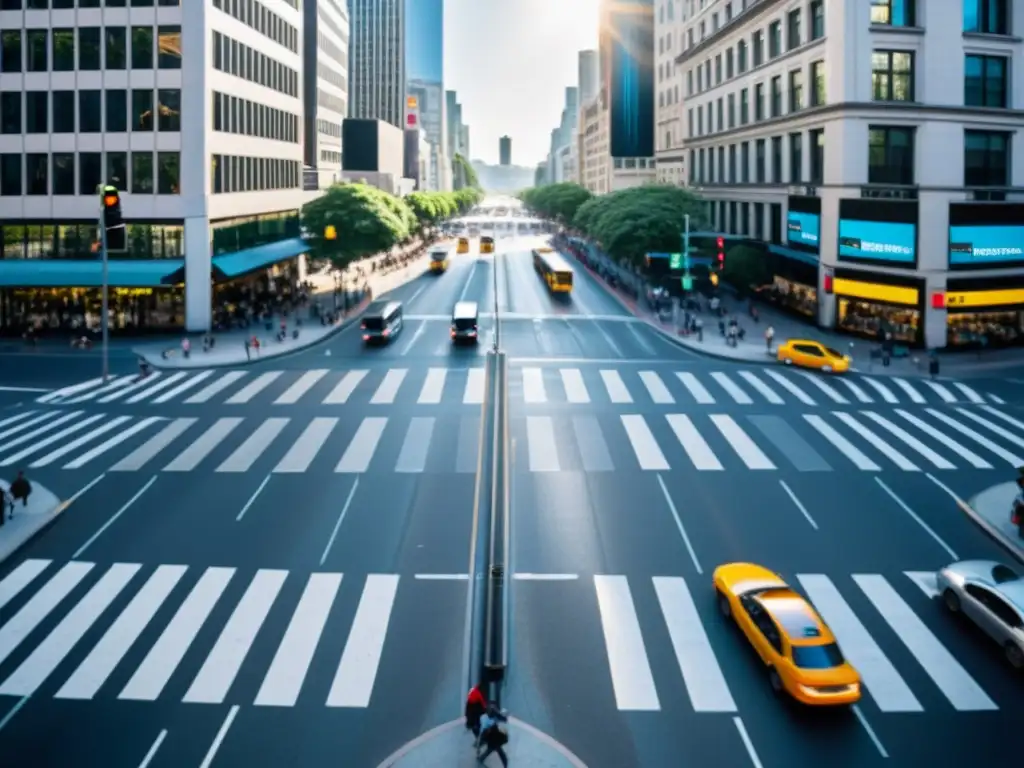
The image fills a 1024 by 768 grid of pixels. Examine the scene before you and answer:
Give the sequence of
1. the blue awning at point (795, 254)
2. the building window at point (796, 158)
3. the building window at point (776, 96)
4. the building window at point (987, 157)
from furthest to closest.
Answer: the building window at point (776, 96)
the building window at point (796, 158)
the blue awning at point (795, 254)
the building window at point (987, 157)

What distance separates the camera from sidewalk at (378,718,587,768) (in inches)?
600

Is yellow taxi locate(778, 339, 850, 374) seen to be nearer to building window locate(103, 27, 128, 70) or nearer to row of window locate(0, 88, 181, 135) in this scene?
row of window locate(0, 88, 181, 135)

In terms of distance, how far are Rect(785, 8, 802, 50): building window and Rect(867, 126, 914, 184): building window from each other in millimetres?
11454

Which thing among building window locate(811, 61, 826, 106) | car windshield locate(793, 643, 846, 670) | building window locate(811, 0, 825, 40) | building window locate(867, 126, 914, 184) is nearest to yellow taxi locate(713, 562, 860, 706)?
car windshield locate(793, 643, 846, 670)

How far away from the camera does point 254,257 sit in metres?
69.3

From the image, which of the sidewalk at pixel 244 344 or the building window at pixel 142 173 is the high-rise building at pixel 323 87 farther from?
the building window at pixel 142 173

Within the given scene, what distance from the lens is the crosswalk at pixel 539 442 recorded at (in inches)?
1257

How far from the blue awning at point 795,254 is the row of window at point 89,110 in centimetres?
4019

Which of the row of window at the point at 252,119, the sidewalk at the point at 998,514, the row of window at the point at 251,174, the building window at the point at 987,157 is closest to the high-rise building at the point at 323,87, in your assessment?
the row of window at the point at 251,174

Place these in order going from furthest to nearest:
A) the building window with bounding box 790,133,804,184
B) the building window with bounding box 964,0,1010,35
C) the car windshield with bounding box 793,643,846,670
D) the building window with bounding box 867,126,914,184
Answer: the building window with bounding box 790,133,804,184
the building window with bounding box 867,126,914,184
the building window with bounding box 964,0,1010,35
the car windshield with bounding box 793,643,846,670

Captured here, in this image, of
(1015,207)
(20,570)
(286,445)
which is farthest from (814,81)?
(20,570)

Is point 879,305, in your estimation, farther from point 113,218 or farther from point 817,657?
point 817,657

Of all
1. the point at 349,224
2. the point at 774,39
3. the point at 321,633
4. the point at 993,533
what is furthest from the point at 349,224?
the point at 321,633

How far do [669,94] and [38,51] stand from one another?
78.7 metres
